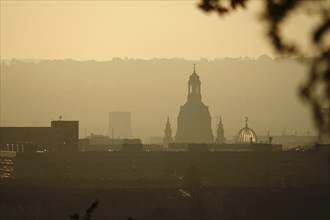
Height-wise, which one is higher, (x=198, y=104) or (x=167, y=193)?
(x=198, y=104)

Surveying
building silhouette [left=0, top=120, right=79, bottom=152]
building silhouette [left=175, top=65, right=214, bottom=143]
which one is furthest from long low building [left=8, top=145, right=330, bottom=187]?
building silhouette [left=175, top=65, right=214, bottom=143]

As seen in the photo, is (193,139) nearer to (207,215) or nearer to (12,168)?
(12,168)

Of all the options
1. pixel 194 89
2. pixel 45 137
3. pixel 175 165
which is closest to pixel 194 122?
pixel 194 89

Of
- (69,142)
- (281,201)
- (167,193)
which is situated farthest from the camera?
(69,142)

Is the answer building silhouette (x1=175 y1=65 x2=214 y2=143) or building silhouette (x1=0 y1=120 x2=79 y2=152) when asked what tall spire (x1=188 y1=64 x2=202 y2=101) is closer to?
building silhouette (x1=175 y1=65 x2=214 y2=143)

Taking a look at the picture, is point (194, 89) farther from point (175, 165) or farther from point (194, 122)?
point (175, 165)

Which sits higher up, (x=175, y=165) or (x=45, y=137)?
(x=45, y=137)

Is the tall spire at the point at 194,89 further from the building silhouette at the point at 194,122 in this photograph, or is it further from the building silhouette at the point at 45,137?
the building silhouette at the point at 45,137

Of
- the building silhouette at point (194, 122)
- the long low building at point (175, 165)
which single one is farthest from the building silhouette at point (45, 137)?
the building silhouette at point (194, 122)

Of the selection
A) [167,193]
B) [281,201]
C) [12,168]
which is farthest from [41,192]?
[12,168]

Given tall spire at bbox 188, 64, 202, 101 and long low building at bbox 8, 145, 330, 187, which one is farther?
tall spire at bbox 188, 64, 202, 101

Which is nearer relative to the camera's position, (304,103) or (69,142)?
(304,103)

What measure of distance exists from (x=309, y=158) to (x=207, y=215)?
59.6 m

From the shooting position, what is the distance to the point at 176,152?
145 m
